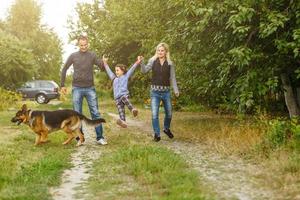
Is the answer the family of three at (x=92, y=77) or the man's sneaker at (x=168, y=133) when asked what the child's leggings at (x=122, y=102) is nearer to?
the family of three at (x=92, y=77)

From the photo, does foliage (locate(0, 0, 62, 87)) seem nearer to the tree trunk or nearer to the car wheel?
the car wheel

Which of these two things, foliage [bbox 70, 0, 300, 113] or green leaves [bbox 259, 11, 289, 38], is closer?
green leaves [bbox 259, 11, 289, 38]

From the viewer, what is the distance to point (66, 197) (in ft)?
19.8

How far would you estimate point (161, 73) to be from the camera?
425 inches

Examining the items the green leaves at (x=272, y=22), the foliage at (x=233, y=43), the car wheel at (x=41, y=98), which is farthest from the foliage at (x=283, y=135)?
the car wheel at (x=41, y=98)

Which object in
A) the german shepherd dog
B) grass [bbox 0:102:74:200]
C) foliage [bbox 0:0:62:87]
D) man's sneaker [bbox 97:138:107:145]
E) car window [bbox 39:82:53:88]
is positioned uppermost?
foliage [bbox 0:0:62:87]

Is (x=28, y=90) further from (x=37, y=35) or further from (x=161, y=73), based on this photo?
(x=161, y=73)

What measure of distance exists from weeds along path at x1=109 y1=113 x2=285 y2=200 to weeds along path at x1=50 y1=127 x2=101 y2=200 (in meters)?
1.62

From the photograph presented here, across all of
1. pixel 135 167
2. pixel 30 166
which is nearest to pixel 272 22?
pixel 135 167

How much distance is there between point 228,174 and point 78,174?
2.20m

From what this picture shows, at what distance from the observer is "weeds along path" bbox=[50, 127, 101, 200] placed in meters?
6.18

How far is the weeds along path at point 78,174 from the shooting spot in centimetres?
618

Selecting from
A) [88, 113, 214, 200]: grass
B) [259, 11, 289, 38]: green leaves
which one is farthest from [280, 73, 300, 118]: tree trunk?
[88, 113, 214, 200]: grass

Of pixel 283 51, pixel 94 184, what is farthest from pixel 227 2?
pixel 94 184
